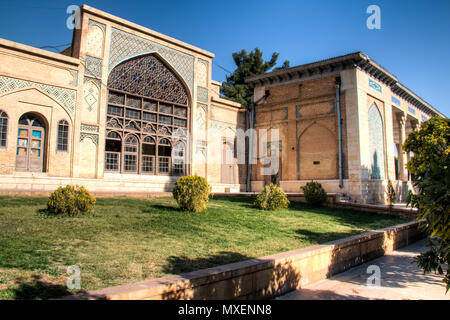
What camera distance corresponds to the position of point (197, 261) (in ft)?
16.4

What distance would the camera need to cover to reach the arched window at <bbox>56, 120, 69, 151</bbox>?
13273 mm

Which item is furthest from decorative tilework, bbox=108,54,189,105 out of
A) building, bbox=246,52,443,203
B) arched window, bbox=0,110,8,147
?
building, bbox=246,52,443,203

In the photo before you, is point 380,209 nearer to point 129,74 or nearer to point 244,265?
point 244,265

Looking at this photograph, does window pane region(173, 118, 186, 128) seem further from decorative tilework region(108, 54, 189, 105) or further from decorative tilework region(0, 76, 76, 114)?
decorative tilework region(0, 76, 76, 114)

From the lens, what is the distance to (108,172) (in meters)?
14.7

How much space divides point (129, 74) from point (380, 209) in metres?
12.3

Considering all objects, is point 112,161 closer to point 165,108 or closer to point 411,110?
point 165,108

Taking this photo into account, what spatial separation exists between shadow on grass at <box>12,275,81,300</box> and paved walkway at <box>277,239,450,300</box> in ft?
9.54

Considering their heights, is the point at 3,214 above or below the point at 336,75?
below

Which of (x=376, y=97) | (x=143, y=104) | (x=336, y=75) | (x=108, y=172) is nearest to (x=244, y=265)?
(x=108, y=172)

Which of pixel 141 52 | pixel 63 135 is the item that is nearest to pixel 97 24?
pixel 141 52
